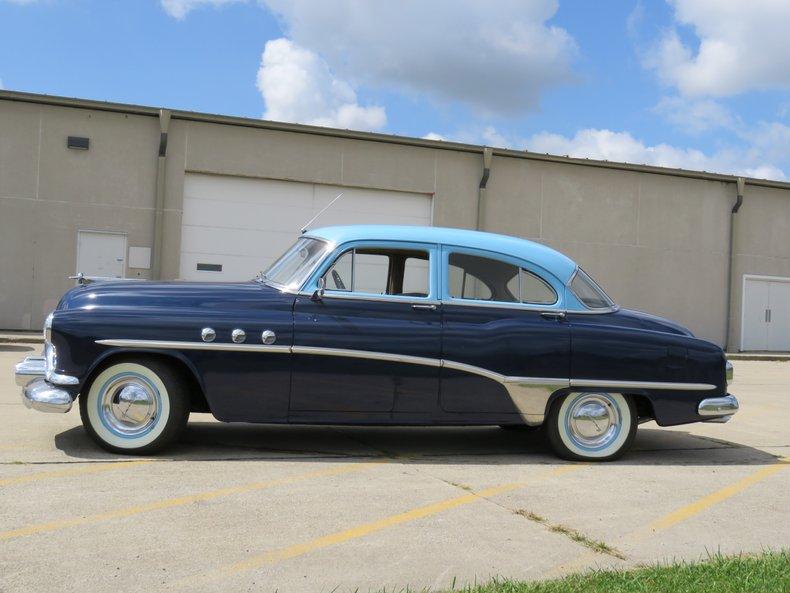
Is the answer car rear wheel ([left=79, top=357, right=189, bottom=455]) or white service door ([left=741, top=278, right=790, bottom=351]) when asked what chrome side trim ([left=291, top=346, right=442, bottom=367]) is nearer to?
car rear wheel ([left=79, top=357, right=189, bottom=455])

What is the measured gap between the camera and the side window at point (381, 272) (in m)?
6.52

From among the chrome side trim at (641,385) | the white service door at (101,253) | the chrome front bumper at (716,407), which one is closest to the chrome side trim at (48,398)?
Answer: the chrome side trim at (641,385)

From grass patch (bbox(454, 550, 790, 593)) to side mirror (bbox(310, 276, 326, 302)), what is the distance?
2.98m

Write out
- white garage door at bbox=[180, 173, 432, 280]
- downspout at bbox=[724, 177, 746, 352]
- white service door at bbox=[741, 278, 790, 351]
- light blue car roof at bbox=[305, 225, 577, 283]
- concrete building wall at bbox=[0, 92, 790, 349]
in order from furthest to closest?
white service door at bbox=[741, 278, 790, 351]
downspout at bbox=[724, 177, 746, 352]
white garage door at bbox=[180, 173, 432, 280]
concrete building wall at bbox=[0, 92, 790, 349]
light blue car roof at bbox=[305, 225, 577, 283]

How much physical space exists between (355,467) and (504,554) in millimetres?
2058

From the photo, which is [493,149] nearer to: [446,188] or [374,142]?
[446,188]

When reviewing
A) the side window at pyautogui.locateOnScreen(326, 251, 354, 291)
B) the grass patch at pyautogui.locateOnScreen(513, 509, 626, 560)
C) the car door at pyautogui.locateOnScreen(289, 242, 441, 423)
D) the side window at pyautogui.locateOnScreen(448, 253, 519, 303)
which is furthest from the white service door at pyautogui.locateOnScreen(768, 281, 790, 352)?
the grass patch at pyautogui.locateOnScreen(513, 509, 626, 560)

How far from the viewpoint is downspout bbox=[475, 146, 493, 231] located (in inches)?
857

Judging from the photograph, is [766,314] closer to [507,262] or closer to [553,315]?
[553,315]

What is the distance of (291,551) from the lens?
4.22m

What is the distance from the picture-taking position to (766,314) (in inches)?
994

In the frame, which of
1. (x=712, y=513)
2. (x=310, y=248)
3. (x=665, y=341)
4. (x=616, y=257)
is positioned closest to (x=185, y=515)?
(x=310, y=248)

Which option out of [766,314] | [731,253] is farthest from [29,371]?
[766,314]

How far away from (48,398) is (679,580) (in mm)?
4266
